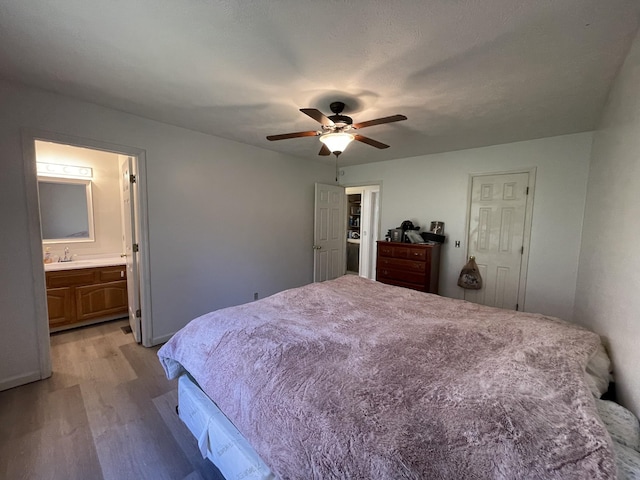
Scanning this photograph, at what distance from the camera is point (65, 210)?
3510mm

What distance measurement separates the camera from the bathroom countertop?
3.10 m

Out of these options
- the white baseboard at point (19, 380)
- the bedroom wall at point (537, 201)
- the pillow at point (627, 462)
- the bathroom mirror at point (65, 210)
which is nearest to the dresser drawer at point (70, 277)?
the bathroom mirror at point (65, 210)

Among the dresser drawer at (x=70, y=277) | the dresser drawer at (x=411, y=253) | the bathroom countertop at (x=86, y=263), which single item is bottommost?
the dresser drawer at (x=70, y=277)

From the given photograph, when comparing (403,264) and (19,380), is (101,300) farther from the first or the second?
(403,264)

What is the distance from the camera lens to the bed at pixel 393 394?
814mm

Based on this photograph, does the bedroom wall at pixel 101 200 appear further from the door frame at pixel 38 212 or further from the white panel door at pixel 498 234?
the white panel door at pixel 498 234

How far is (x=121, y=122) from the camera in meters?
2.53

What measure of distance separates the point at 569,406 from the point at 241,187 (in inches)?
136

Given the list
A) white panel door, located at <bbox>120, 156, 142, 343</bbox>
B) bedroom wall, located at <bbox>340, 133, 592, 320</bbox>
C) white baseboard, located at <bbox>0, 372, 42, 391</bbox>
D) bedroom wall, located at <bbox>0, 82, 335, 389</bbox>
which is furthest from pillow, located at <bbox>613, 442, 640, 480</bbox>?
white baseboard, located at <bbox>0, 372, 42, 391</bbox>

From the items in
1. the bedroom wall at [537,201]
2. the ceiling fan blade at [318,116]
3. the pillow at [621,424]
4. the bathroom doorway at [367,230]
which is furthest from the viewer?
the bathroom doorway at [367,230]

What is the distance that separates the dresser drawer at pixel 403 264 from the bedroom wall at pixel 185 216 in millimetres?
1281

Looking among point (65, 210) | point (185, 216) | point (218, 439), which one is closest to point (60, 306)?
point (65, 210)

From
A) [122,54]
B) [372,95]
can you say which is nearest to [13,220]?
[122,54]

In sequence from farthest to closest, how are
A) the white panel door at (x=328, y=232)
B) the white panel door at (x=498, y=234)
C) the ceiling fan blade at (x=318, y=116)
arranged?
the white panel door at (x=328, y=232) < the white panel door at (x=498, y=234) < the ceiling fan blade at (x=318, y=116)
